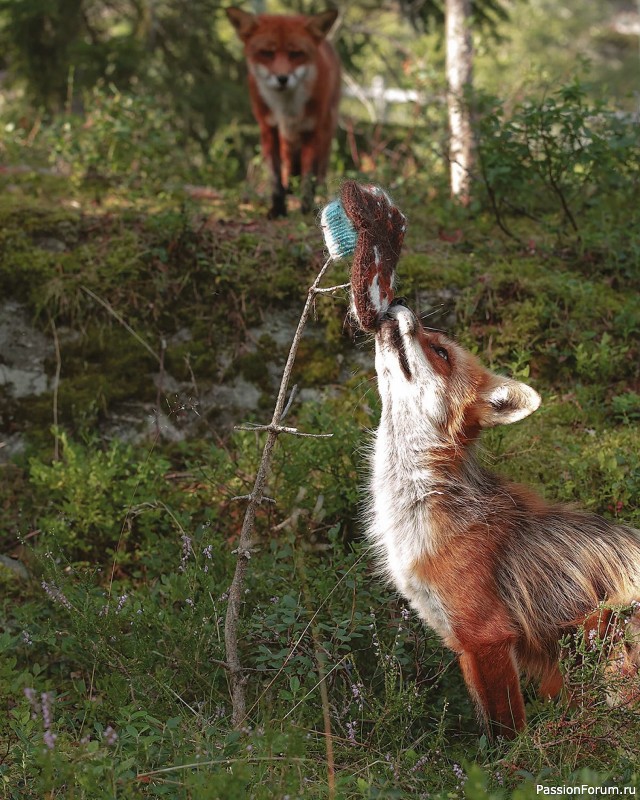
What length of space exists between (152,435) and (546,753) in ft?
12.9

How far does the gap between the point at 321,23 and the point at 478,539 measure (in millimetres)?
6938

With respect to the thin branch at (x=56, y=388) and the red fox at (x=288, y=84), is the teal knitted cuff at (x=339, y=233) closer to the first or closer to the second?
the thin branch at (x=56, y=388)

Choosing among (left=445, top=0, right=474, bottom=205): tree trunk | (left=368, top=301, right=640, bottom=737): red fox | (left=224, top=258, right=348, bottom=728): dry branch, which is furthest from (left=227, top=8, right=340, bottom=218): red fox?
(left=224, top=258, right=348, bottom=728): dry branch

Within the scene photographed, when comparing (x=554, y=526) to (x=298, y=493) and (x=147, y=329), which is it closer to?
(x=298, y=493)

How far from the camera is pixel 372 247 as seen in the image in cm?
418

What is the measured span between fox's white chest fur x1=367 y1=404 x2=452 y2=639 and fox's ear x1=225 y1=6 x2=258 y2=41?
621 centimetres

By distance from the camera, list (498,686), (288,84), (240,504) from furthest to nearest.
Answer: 1. (288,84)
2. (240,504)
3. (498,686)

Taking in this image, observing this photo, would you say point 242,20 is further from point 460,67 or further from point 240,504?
point 240,504

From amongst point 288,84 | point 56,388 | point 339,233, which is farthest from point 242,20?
point 339,233

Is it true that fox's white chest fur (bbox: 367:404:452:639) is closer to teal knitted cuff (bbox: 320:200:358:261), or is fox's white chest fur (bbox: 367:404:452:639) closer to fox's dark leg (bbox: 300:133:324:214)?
teal knitted cuff (bbox: 320:200:358:261)

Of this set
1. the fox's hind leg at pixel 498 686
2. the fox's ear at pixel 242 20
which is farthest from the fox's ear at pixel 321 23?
the fox's hind leg at pixel 498 686

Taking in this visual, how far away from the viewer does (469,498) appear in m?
4.49

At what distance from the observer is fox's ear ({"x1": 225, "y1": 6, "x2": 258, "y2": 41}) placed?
30.1 ft

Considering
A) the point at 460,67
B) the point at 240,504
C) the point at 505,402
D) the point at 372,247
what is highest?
the point at 460,67
